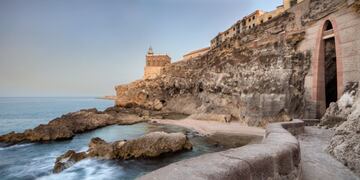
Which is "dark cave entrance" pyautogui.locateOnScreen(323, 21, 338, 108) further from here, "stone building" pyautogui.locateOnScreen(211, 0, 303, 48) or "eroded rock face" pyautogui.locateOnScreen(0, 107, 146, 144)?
"eroded rock face" pyautogui.locateOnScreen(0, 107, 146, 144)

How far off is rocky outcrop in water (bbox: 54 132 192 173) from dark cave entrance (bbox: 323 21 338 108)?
1751 cm

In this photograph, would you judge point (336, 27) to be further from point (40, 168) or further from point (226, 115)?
point (40, 168)

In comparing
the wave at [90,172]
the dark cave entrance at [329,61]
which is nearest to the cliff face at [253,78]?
the dark cave entrance at [329,61]

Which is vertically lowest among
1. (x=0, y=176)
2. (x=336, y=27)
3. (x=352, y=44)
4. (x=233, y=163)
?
(x=0, y=176)

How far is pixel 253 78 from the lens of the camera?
30172 mm

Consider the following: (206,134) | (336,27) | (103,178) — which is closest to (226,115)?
(206,134)

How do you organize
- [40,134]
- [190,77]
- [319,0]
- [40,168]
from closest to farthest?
1. [40,168]
2. [319,0]
3. [40,134]
4. [190,77]

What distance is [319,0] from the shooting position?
22.5 meters

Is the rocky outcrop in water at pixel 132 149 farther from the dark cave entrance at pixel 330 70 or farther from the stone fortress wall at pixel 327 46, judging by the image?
the dark cave entrance at pixel 330 70

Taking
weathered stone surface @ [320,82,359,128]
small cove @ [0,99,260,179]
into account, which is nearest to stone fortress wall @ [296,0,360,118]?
weathered stone surface @ [320,82,359,128]

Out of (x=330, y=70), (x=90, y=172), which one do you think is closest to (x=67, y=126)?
(x=90, y=172)

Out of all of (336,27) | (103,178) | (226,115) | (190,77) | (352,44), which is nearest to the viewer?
(103,178)

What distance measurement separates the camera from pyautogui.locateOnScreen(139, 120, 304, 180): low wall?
2580mm

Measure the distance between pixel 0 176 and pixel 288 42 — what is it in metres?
30.7
